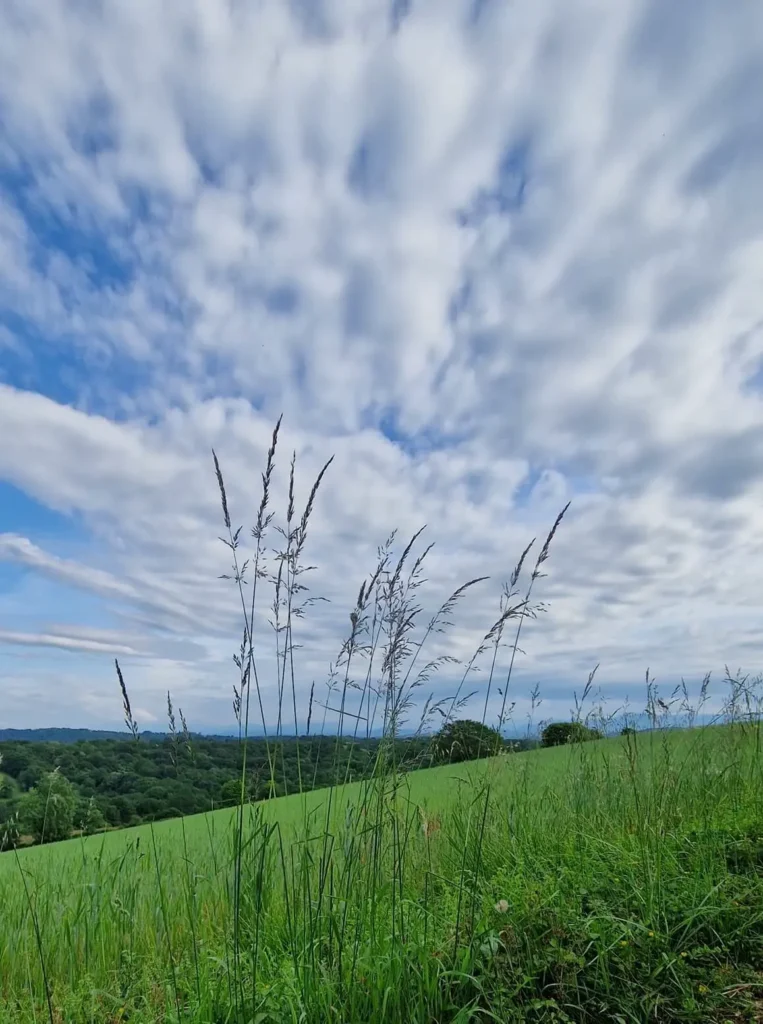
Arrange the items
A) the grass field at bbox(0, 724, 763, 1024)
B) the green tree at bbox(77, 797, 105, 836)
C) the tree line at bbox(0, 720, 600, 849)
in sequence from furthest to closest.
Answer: the green tree at bbox(77, 797, 105, 836)
the tree line at bbox(0, 720, 600, 849)
the grass field at bbox(0, 724, 763, 1024)

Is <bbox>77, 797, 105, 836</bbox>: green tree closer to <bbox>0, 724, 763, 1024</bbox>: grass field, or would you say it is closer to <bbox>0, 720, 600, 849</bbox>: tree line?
<bbox>0, 720, 600, 849</bbox>: tree line

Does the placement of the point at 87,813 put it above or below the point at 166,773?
below

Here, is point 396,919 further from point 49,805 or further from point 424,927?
point 49,805

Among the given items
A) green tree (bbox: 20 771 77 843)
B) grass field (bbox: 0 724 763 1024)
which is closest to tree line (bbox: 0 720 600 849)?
green tree (bbox: 20 771 77 843)

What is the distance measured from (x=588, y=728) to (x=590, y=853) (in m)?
3.68

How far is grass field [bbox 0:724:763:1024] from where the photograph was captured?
2609mm

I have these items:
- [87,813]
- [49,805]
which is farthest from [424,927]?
[49,805]

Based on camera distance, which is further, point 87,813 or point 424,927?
point 87,813

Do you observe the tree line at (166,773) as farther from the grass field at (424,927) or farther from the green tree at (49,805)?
the grass field at (424,927)

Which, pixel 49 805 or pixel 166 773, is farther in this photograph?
pixel 49 805

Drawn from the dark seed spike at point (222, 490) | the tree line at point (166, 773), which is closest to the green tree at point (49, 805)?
the tree line at point (166, 773)

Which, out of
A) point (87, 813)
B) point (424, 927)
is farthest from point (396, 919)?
point (87, 813)

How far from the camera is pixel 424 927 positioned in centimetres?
291

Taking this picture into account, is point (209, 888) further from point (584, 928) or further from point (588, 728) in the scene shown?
point (588, 728)
